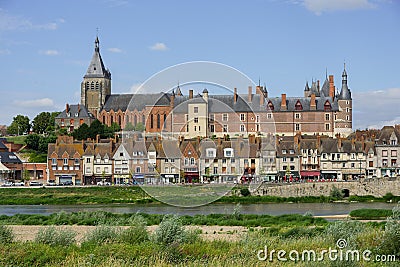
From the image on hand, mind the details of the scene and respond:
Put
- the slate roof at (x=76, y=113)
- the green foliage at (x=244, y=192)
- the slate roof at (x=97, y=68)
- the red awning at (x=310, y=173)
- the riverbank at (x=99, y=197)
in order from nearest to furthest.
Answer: the riverbank at (x=99, y=197)
the green foliage at (x=244, y=192)
the red awning at (x=310, y=173)
the slate roof at (x=76, y=113)
the slate roof at (x=97, y=68)

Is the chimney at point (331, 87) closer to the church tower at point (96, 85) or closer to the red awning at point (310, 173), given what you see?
the red awning at point (310, 173)

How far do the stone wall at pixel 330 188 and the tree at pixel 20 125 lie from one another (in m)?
59.8

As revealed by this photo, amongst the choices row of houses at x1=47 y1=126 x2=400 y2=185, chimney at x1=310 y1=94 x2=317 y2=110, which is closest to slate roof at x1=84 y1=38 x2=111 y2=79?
chimney at x1=310 y1=94 x2=317 y2=110

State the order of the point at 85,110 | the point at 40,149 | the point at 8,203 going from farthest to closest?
1. the point at 85,110
2. the point at 40,149
3. the point at 8,203

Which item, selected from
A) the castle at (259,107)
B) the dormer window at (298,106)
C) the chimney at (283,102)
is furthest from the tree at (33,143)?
the dormer window at (298,106)

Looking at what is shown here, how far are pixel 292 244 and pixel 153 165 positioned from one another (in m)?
22.4

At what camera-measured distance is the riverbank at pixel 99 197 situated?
47.1m

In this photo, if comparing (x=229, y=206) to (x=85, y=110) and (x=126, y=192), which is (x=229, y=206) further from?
(x=85, y=110)

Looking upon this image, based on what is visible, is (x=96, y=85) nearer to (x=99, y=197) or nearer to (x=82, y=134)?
(x=82, y=134)

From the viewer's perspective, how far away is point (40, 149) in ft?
252

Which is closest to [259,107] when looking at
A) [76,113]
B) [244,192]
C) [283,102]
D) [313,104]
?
[283,102]

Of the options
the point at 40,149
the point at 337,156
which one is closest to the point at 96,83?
the point at 40,149

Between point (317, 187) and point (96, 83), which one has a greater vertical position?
point (96, 83)

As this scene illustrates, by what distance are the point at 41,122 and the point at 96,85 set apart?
11221mm
